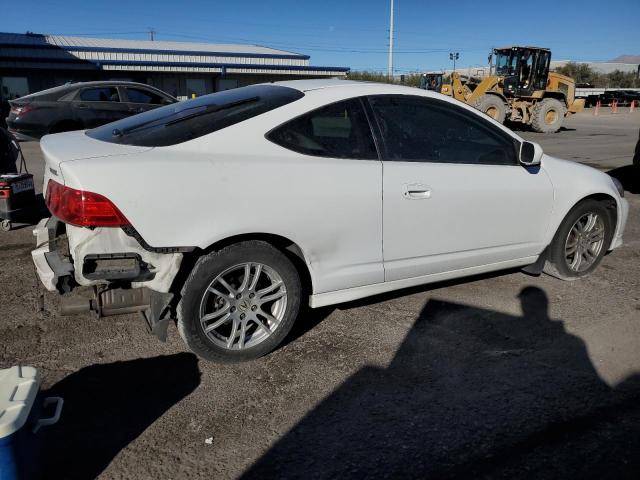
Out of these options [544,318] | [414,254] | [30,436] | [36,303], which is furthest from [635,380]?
[36,303]

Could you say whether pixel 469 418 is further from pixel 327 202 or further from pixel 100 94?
pixel 100 94

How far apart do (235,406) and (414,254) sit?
155 cm

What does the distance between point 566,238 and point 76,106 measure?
1175 cm

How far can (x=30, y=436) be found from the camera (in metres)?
2.07

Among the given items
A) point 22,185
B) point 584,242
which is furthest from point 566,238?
point 22,185

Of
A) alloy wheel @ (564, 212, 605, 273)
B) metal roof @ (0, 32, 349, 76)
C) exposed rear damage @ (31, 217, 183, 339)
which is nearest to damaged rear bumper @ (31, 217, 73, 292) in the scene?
exposed rear damage @ (31, 217, 183, 339)

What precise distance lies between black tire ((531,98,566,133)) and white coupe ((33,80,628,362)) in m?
18.9

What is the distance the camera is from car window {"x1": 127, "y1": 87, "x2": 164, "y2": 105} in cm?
1307

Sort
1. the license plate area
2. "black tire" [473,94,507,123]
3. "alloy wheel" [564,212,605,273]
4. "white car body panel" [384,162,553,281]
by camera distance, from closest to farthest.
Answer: "white car body panel" [384,162,553,281] < "alloy wheel" [564,212,605,273] < the license plate area < "black tire" [473,94,507,123]

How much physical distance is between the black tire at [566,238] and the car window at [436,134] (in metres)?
0.81

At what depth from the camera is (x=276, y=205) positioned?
120 inches

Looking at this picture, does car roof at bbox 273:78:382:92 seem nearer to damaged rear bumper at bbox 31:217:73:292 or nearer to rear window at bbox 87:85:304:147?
rear window at bbox 87:85:304:147

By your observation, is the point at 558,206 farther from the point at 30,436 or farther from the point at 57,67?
the point at 57,67

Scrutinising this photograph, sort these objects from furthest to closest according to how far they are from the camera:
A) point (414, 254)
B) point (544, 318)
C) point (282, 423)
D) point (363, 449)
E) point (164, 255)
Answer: point (544, 318) → point (414, 254) → point (164, 255) → point (282, 423) → point (363, 449)
